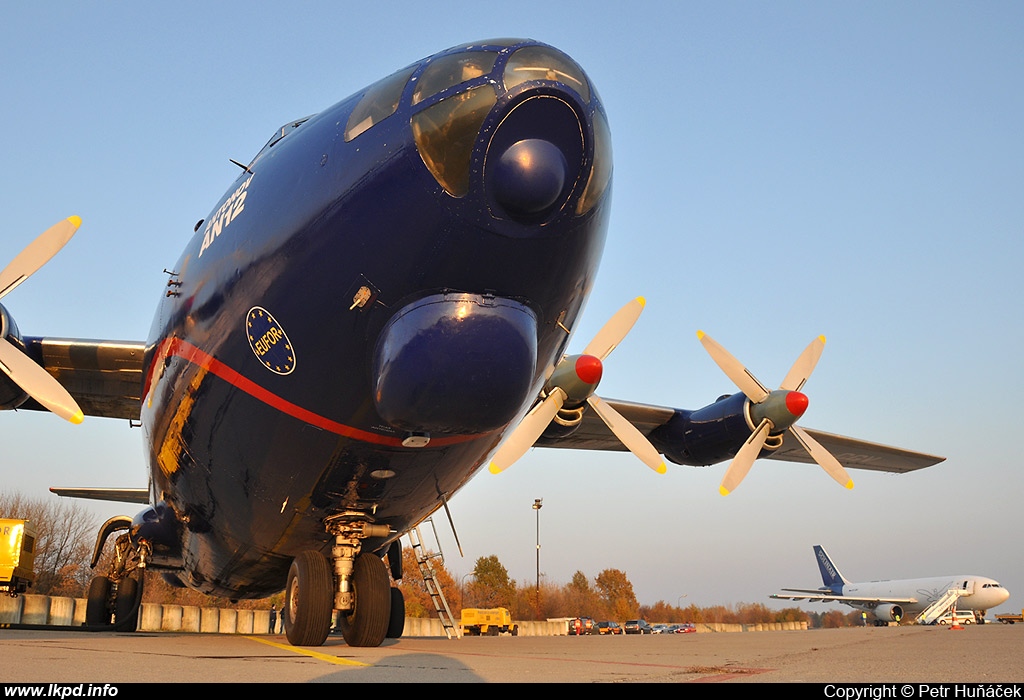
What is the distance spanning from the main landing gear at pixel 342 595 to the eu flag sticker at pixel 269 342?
2.25 meters

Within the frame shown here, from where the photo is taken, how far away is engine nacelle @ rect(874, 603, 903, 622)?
196 ft

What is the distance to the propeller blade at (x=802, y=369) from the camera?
1484 centimetres

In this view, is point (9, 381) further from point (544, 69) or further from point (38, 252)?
point (544, 69)

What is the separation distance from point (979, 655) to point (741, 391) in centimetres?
712

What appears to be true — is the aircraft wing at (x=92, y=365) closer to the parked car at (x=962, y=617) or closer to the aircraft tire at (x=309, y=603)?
the aircraft tire at (x=309, y=603)

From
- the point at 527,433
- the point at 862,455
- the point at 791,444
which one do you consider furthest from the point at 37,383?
the point at 862,455

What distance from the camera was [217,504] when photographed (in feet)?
31.5

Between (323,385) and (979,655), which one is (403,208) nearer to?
(323,385)

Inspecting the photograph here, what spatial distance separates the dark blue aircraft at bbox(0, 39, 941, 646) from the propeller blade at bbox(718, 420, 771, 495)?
13.4 ft

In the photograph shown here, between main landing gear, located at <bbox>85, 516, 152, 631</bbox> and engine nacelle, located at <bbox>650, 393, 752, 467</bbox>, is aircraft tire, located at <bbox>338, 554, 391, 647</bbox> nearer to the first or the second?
main landing gear, located at <bbox>85, 516, 152, 631</bbox>

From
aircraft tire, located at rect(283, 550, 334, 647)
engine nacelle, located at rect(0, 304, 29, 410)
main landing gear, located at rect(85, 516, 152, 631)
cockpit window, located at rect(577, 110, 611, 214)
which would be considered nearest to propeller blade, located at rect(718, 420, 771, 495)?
aircraft tire, located at rect(283, 550, 334, 647)

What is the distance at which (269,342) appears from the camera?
7172 mm

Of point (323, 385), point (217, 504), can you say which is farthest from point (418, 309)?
point (217, 504)

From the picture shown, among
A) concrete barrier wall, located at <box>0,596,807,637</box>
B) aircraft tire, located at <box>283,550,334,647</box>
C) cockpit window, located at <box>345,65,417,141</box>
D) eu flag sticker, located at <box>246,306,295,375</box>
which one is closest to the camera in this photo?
cockpit window, located at <box>345,65,417,141</box>
